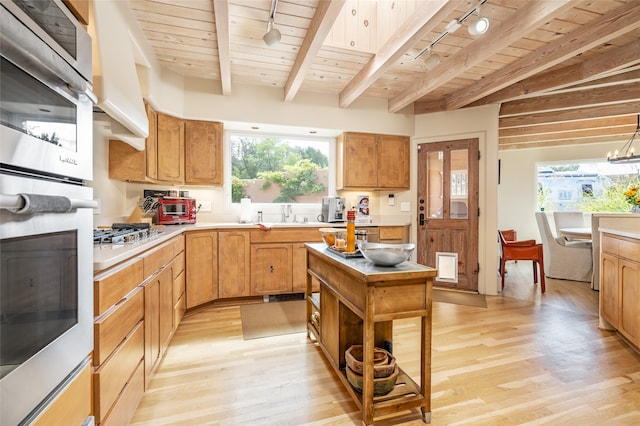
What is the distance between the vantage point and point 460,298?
3.70m

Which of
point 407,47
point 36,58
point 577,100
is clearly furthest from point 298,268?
point 577,100

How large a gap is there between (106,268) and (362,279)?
1107 millimetres

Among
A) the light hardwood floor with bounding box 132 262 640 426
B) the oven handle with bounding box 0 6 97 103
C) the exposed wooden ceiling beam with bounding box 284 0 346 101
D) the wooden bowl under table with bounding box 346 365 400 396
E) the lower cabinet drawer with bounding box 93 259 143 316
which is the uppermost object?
the exposed wooden ceiling beam with bounding box 284 0 346 101

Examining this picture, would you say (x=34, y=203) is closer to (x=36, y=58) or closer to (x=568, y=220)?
(x=36, y=58)

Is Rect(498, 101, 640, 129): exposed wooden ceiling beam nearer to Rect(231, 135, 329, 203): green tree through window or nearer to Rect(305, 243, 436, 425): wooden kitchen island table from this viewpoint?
Rect(231, 135, 329, 203): green tree through window

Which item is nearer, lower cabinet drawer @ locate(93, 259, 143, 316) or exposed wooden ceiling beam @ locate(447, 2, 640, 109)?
lower cabinet drawer @ locate(93, 259, 143, 316)

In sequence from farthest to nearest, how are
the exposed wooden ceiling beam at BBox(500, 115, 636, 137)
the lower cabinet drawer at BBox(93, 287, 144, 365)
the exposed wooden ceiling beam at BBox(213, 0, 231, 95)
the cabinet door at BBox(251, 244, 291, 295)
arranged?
the exposed wooden ceiling beam at BBox(500, 115, 636, 137) < the cabinet door at BBox(251, 244, 291, 295) < the exposed wooden ceiling beam at BBox(213, 0, 231, 95) < the lower cabinet drawer at BBox(93, 287, 144, 365)

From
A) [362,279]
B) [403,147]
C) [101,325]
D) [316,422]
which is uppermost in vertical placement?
[403,147]

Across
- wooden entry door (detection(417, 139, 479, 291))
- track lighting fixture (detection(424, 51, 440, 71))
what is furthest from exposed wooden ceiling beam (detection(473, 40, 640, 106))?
track lighting fixture (detection(424, 51, 440, 71))

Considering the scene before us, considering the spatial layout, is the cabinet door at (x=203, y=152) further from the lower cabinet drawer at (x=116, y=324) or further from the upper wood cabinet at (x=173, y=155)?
the lower cabinet drawer at (x=116, y=324)

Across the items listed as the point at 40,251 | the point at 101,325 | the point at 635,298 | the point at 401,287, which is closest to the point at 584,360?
the point at 635,298

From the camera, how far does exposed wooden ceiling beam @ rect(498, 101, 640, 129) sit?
4375 mm

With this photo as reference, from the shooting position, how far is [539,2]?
6.84 feet

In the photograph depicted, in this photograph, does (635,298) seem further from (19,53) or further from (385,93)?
(19,53)
